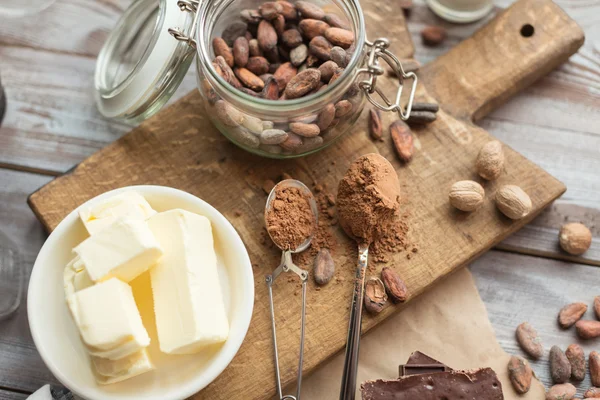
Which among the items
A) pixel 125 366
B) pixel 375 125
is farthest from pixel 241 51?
pixel 125 366

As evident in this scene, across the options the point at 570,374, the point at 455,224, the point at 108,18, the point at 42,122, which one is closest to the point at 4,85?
the point at 42,122

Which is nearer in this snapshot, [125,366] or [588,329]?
[125,366]

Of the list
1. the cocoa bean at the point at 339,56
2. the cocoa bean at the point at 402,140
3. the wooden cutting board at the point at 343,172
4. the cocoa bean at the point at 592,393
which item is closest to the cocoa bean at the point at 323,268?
the wooden cutting board at the point at 343,172

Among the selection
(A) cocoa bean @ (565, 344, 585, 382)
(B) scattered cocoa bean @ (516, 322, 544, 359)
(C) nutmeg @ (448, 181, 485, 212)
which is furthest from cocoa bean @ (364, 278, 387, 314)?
(A) cocoa bean @ (565, 344, 585, 382)

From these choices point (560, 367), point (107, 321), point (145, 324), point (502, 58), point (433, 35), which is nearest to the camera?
point (107, 321)

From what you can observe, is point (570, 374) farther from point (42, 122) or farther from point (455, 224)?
point (42, 122)

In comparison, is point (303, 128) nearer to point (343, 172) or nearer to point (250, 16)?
point (343, 172)

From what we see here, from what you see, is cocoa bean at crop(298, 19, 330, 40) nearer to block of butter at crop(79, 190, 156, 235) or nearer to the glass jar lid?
the glass jar lid
